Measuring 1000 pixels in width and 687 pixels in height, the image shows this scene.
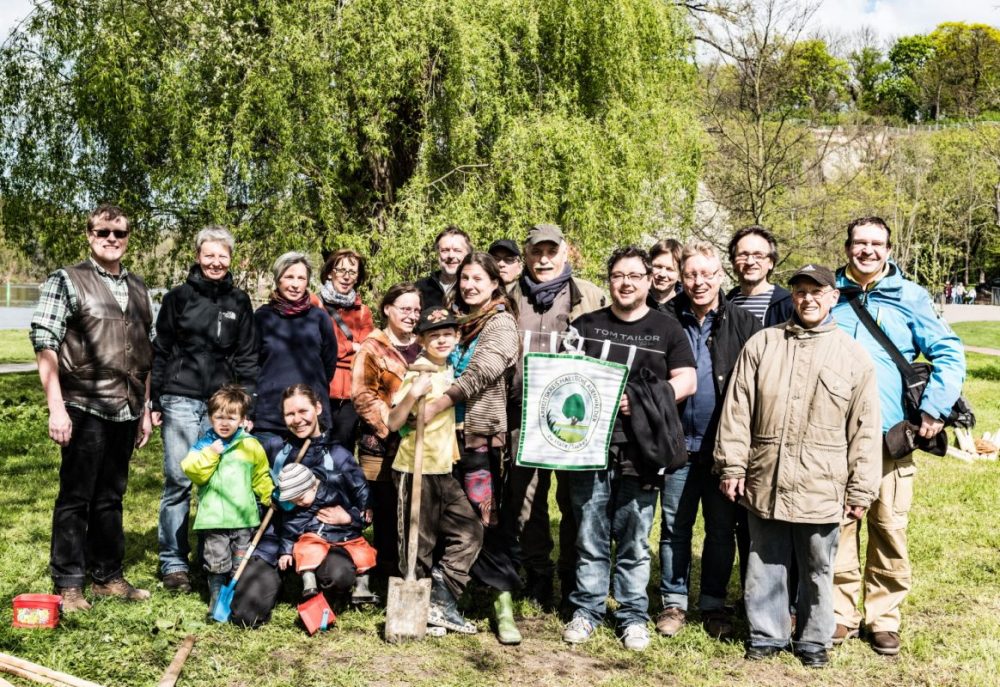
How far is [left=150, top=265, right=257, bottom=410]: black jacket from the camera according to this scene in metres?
5.17

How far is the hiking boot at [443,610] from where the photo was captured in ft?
15.3

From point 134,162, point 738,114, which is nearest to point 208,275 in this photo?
point 134,162

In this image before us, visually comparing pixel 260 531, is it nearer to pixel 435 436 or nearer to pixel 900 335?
pixel 435 436

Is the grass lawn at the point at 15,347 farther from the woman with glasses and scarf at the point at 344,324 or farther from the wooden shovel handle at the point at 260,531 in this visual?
the wooden shovel handle at the point at 260,531

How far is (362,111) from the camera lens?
34.9ft

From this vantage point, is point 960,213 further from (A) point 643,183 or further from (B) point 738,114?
(A) point 643,183

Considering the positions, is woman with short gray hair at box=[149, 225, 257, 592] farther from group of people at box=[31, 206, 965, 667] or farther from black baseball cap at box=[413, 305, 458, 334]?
black baseball cap at box=[413, 305, 458, 334]

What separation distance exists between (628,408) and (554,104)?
25.4ft

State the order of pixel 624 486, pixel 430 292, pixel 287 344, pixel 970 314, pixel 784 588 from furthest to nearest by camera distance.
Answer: pixel 970 314, pixel 430 292, pixel 287 344, pixel 624 486, pixel 784 588

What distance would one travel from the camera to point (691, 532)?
15.8ft

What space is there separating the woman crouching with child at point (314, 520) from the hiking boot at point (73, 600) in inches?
32.0

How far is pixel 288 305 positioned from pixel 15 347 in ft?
77.5

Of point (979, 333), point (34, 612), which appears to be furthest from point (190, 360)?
point (979, 333)

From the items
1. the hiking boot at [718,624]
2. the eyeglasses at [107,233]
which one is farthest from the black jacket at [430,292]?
the hiking boot at [718,624]
